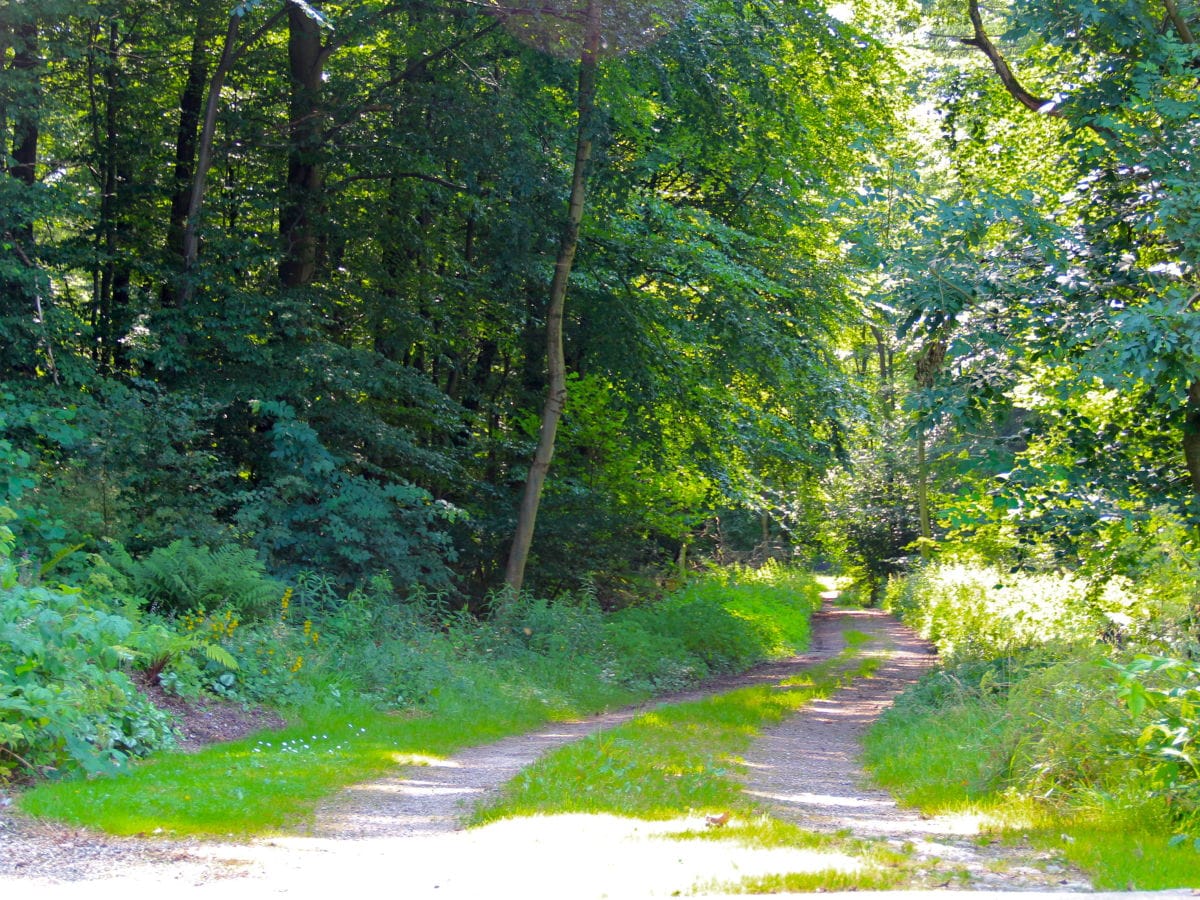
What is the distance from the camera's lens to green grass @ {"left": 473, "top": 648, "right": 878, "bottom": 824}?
7.77 m

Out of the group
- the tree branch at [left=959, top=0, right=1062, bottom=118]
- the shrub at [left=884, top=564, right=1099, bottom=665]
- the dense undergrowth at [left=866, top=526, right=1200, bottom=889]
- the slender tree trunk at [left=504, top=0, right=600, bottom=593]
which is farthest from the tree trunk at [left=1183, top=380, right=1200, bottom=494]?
the slender tree trunk at [left=504, top=0, right=600, bottom=593]

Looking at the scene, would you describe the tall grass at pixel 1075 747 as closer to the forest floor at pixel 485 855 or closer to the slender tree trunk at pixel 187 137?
the forest floor at pixel 485 855

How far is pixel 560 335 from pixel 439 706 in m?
7.53

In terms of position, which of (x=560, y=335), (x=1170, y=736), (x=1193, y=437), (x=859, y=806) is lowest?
(x=859, y=806)

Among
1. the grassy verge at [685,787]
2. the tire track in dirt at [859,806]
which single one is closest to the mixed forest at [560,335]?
the tire track in dirt at [859,806]

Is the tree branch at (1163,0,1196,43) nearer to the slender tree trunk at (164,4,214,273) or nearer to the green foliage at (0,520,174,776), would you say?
the green foliage at (0,520,174,776)

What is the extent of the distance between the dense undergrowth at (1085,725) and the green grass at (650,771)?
1582 millimetres

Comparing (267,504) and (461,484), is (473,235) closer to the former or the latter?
(461,484)

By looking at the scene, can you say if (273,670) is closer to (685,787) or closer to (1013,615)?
(685,787)

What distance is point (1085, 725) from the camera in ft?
25.2

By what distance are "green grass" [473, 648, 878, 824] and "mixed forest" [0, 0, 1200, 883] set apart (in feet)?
7.37

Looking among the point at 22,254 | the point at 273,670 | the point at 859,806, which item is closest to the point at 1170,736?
the point at 859,806

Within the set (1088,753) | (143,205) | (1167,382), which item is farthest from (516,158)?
(1088,753)

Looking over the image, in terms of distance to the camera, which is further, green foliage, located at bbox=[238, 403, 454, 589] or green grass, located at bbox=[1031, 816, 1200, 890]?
green foliage, located at bbox=[238, 403, 454, 589]
